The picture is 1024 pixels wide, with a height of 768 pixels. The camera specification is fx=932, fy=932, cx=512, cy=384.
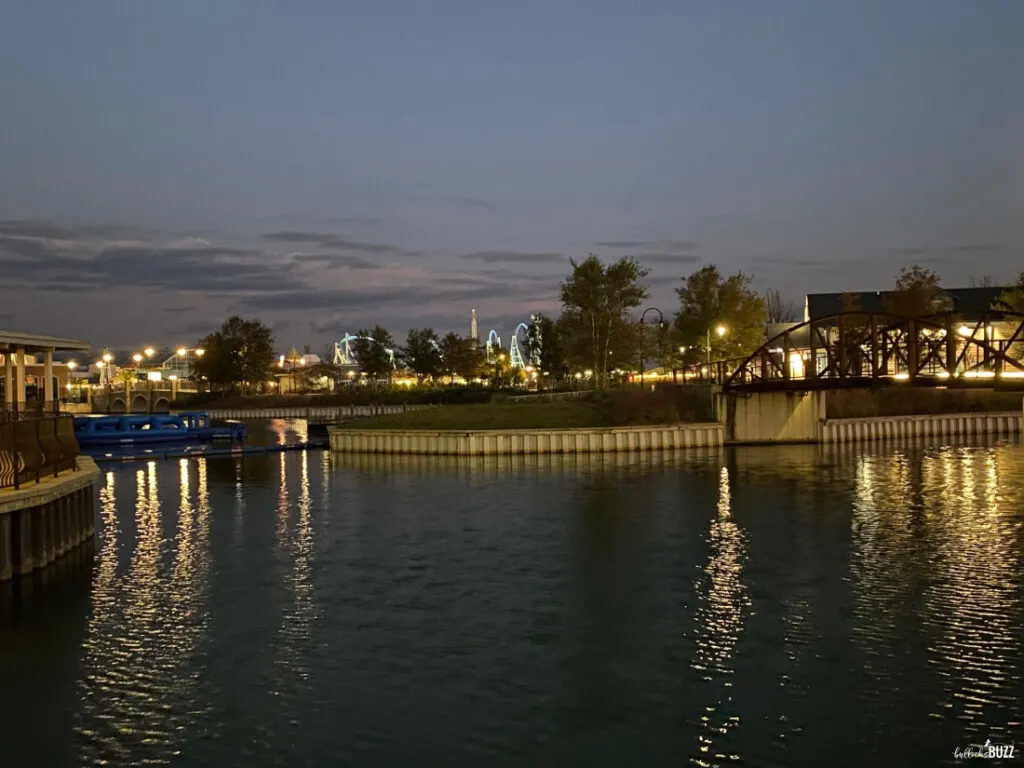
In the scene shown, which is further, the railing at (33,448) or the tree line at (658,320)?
the tree line at (658,320)

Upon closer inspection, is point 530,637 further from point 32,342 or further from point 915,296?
point 915,296

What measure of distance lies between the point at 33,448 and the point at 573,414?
5309 centimetres

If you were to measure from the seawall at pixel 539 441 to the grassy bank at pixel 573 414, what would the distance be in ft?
7.74

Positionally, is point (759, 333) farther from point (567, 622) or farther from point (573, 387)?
point (567, 622)

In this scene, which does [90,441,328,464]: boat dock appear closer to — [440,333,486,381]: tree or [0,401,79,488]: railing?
[0,401,79,488]: railing

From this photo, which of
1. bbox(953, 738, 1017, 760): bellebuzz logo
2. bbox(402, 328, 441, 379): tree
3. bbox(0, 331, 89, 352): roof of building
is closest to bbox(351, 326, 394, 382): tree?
bbox(402, 328, 441, 379): tree

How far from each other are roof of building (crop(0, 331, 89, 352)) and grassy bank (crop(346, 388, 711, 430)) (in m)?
30.7

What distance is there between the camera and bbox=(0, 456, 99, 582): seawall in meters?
26.1

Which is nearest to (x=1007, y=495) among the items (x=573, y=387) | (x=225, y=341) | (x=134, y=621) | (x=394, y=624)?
(x=394, y=624)

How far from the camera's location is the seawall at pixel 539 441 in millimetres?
70500

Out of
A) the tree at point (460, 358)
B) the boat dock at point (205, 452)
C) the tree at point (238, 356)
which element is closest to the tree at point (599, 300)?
the boat dock at point (205, 452)

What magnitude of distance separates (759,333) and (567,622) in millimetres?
90463

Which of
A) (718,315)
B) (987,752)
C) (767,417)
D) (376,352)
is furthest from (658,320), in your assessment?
(987,752)

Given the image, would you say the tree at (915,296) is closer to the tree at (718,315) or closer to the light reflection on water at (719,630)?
the tree at (718,315)
